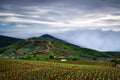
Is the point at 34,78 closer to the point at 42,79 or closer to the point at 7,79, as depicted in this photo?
the point at 42,79

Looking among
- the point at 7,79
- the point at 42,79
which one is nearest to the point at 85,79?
the point at 42,79

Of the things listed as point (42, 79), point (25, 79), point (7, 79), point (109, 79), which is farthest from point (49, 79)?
point (109, 79)

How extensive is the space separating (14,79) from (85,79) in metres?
14.5

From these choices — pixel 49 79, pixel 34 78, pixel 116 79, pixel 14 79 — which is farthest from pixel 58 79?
pixel 116 79

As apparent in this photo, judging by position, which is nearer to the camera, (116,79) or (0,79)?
(0,79)

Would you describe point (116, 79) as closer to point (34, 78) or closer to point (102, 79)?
point (102, 79)

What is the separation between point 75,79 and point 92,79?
3.85 m

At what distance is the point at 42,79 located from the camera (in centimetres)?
5141

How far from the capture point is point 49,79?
51.5 metres

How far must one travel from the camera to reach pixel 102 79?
52250mm

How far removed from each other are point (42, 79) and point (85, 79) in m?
8.92

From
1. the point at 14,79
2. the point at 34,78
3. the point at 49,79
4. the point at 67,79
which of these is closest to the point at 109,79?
the point at 67,79

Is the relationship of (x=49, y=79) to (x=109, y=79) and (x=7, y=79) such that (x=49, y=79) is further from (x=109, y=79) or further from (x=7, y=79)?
(x=109, y=79)

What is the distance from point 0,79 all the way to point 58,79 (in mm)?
11548
